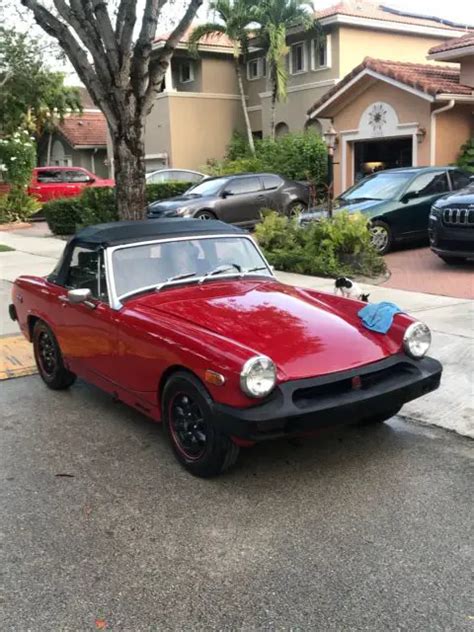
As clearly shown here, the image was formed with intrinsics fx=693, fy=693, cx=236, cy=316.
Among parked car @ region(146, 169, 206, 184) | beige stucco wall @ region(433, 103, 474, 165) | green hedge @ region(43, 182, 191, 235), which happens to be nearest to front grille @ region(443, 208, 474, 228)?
beige stucco wall @ region(433, 103, 474, 165)

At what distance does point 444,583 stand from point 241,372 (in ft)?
4.62

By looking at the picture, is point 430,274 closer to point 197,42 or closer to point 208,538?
point 208,538

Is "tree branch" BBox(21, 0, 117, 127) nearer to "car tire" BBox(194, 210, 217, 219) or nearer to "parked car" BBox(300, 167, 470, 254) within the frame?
→ "parked car" BBox(300, 167, 470, 254)

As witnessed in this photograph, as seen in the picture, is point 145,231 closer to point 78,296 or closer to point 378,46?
point 78,296

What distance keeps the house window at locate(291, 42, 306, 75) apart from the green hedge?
1095 centimetres

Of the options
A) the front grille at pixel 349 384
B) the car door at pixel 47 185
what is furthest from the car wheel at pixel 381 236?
the car door at pixel 47 185

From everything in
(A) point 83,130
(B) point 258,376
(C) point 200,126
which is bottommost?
(B) point 258,376

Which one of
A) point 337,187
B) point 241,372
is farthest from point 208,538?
point 337,187

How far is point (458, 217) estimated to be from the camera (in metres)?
10.0

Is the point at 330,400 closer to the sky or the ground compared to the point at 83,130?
closer to the ground

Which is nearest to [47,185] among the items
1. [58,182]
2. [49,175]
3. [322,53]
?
[58,182]

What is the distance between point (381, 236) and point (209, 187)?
5.56 m

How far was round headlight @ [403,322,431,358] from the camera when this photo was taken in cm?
437

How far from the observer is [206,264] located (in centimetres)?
530
